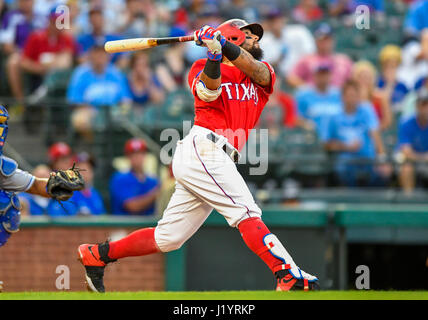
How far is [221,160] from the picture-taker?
4941 mm

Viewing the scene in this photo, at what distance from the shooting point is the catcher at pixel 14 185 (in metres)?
5.24

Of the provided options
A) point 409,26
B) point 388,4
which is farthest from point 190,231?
point 388,4

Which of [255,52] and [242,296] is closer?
[242,296]

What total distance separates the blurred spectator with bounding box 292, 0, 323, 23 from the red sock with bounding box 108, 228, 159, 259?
305 inches

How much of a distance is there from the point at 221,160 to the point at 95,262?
1.15m

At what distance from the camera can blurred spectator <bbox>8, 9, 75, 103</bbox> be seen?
988 cm

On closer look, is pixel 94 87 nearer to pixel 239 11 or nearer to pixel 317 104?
pixel 317 104

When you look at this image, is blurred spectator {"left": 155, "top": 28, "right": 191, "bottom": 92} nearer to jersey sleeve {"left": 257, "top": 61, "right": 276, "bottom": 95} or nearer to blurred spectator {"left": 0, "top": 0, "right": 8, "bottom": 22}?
blurred spectator {"left": 0, "top": 0, "right": 8, "bottom": 22}

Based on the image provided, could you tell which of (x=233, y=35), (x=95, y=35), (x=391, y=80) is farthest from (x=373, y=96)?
(x=233, y=35)

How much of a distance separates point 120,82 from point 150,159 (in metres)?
1.23

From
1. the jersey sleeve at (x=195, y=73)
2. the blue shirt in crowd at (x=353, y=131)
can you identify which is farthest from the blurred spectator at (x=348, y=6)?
the jersey sleeve at (x=195, y=73)

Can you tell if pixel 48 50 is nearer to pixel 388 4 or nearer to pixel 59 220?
pixel 59 220

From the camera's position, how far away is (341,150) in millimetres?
9258

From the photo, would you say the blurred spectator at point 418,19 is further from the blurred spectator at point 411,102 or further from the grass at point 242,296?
the grass at point 242,296
